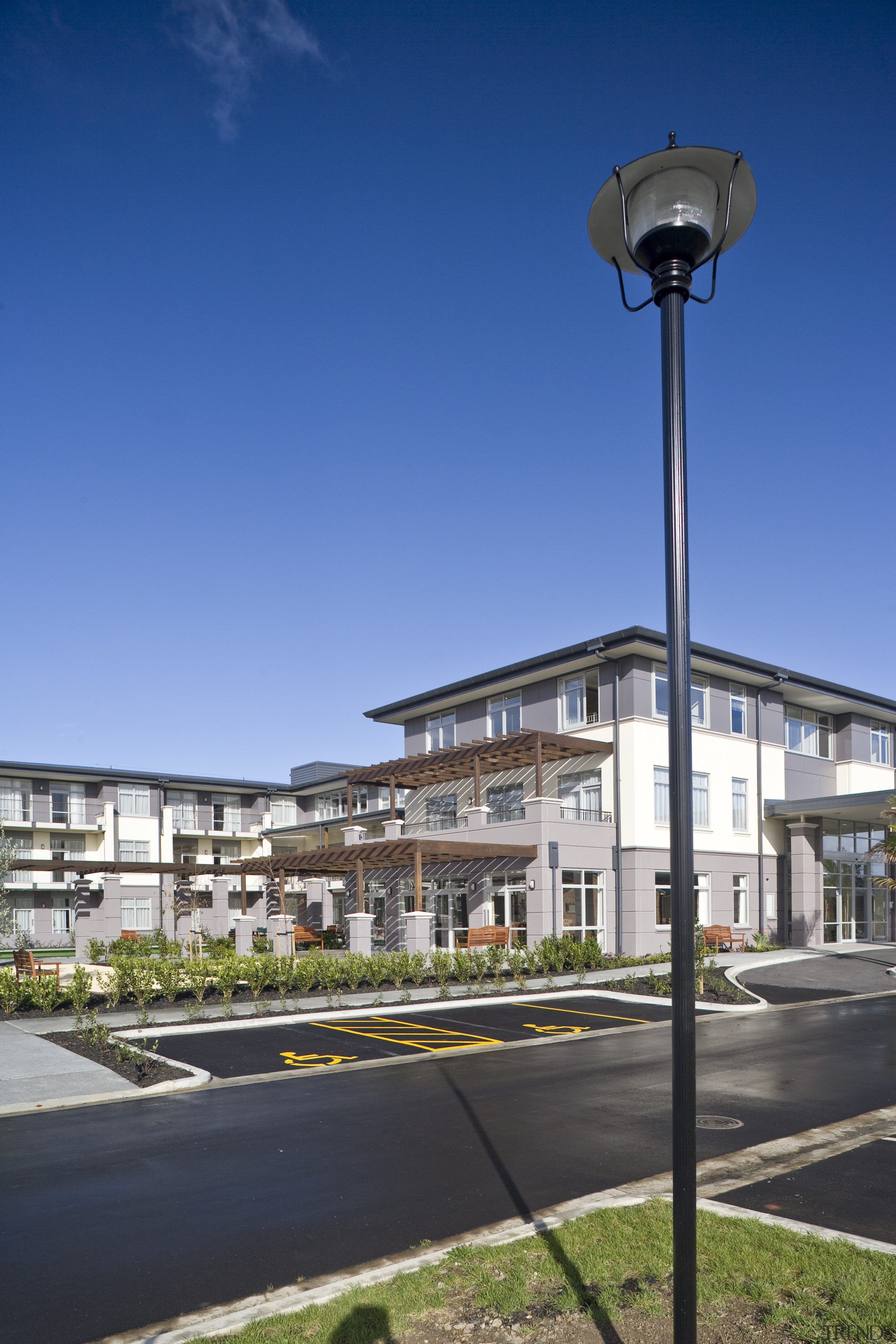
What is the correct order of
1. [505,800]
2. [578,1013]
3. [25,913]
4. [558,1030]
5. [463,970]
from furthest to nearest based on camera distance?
[25,913]
[505,800]
[463,970]
[578,1013]
[558,1030]

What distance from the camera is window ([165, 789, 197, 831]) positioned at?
59312mm

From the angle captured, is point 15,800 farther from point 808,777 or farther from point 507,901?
point 808,777

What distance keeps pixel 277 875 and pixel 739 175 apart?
3795 centimetres

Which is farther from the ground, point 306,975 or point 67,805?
point 67,805

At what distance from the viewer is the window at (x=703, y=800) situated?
32.8 meters

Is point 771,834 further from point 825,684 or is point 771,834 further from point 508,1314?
point 508,1314

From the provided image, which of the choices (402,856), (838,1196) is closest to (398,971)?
(402,856)

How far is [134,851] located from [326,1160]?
51.6 meters

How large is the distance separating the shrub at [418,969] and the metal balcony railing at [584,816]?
26.0ft

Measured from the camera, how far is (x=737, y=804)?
3478 centimetres

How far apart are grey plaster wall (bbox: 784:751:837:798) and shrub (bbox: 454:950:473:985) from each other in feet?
57.7

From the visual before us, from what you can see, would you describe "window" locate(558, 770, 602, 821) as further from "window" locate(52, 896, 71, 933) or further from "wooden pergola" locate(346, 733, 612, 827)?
"window" locate(52, 896, 71, 933)

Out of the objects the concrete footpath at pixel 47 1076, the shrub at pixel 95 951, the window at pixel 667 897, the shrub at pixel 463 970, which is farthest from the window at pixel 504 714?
the concrete footpath at pixel 47 1076

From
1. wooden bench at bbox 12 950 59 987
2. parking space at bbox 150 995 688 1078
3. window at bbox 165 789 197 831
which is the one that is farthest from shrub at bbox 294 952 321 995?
window at bbox 165 789 197 831
